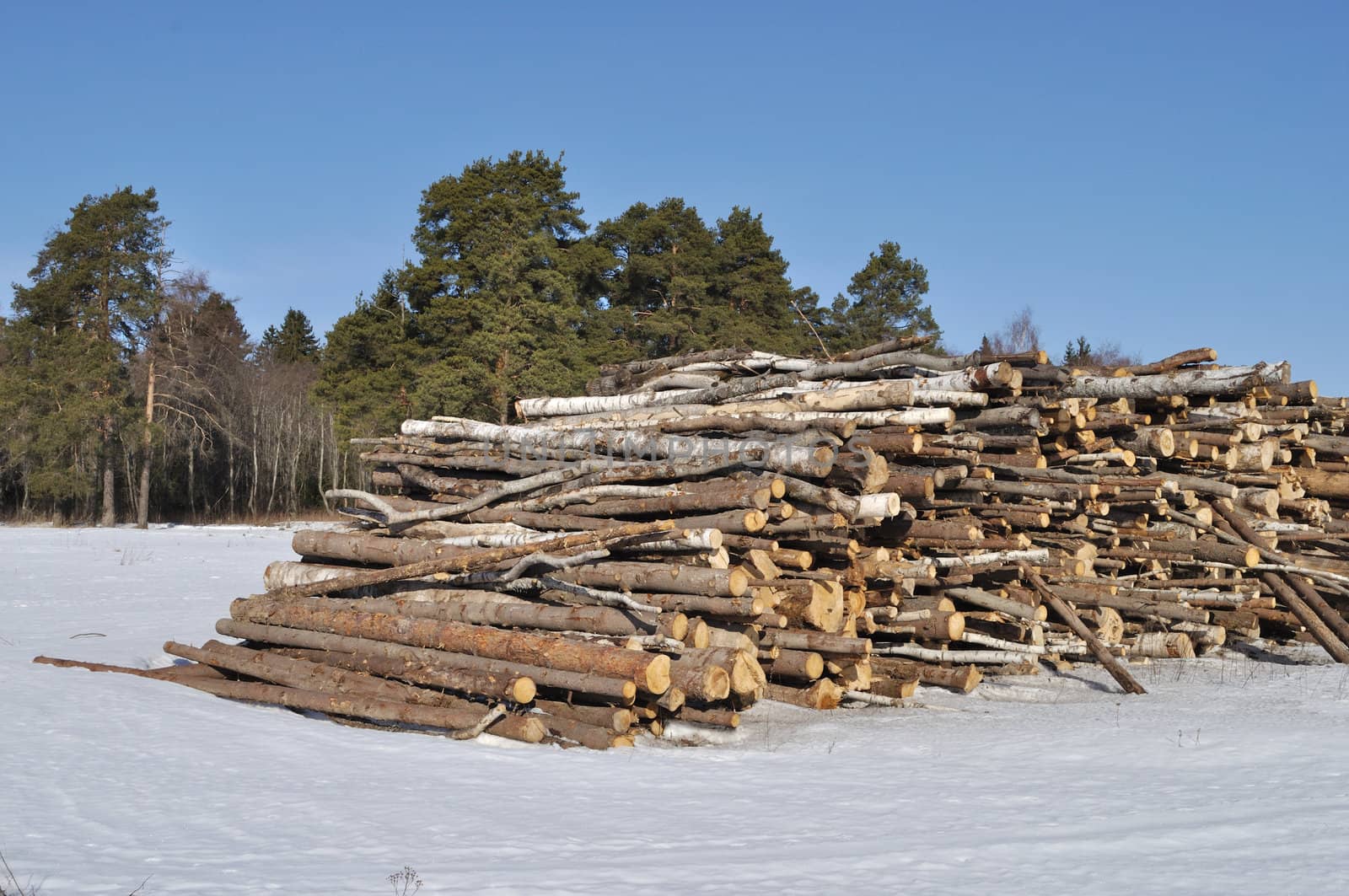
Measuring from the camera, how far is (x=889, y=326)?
40.3m

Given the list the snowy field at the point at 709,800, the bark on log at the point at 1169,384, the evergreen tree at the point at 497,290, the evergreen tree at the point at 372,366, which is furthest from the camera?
the evergreen tree at the point at 372,366

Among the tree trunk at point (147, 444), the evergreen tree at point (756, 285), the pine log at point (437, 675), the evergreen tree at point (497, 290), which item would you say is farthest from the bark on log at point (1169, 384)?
the tree trunk at point (147, 444)

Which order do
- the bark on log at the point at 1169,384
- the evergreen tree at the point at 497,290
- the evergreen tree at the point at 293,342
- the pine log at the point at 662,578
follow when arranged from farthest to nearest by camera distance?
the evergreen tree at the point at 293,342 → the evergreen tree at the point at 497,290 → the bark on log at the point at 1169,384 → the pine log at the point at 662,578

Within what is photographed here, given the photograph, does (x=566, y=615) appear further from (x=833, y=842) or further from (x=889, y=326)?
(x=889, y=326)

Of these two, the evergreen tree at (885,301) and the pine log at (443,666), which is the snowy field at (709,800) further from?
the evergreen tree at (885,301)

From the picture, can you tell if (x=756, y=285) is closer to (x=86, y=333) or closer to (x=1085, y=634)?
(x=86, y=333)

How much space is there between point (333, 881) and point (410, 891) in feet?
1.32

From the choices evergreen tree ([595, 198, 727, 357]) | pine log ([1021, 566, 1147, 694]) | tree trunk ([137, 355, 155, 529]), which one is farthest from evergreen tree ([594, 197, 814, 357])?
pine log ([1021, 566, 1147, 694])

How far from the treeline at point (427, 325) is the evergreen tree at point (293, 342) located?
1987cm

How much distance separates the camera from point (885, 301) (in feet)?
133

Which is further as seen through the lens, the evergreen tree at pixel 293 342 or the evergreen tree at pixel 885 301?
the evergreen tree at pixel 293 342

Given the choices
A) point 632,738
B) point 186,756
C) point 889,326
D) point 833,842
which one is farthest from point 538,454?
point 889,326

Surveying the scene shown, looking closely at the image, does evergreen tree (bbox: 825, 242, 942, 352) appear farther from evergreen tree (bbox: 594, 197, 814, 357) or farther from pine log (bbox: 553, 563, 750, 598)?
pine log (bbox: 553, 563, 750, 598)

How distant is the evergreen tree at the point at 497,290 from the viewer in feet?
104
